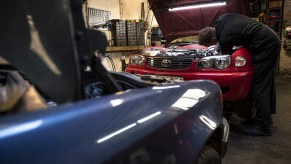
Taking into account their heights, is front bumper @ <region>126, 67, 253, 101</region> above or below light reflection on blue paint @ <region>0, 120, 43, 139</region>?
below

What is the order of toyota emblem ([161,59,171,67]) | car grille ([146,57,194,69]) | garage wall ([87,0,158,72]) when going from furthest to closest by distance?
1. garage wall ([87,0,158,72])
2. toyota emblem ([161,59,171,67])
3. car grille ([146,57,194,69])

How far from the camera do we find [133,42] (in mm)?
6742

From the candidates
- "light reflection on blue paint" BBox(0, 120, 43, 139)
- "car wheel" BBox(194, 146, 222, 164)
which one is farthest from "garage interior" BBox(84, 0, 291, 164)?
"light reflection on blue paint" BBox(0, 120, 43, 139)

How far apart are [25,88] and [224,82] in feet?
8.46

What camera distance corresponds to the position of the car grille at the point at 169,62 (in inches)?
139

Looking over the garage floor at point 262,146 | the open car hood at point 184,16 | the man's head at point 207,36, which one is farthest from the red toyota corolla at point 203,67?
the open car hood at point 184,16

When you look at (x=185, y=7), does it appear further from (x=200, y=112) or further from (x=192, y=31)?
(x=200, y=112)

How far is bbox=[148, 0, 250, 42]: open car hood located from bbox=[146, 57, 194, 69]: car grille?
130 centimetres

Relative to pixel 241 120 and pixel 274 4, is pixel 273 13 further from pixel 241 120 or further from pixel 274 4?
pixel 241 120

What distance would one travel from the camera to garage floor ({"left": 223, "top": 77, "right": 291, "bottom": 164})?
2.66m

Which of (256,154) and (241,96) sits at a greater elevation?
(241,96)

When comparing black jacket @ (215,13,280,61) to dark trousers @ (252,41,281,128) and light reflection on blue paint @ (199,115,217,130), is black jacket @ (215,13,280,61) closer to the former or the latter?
dark trousers @ (252,41,281,128)

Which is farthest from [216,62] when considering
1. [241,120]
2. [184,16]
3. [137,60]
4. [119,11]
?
[119,11]

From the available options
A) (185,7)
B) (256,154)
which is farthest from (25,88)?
(185,7)
